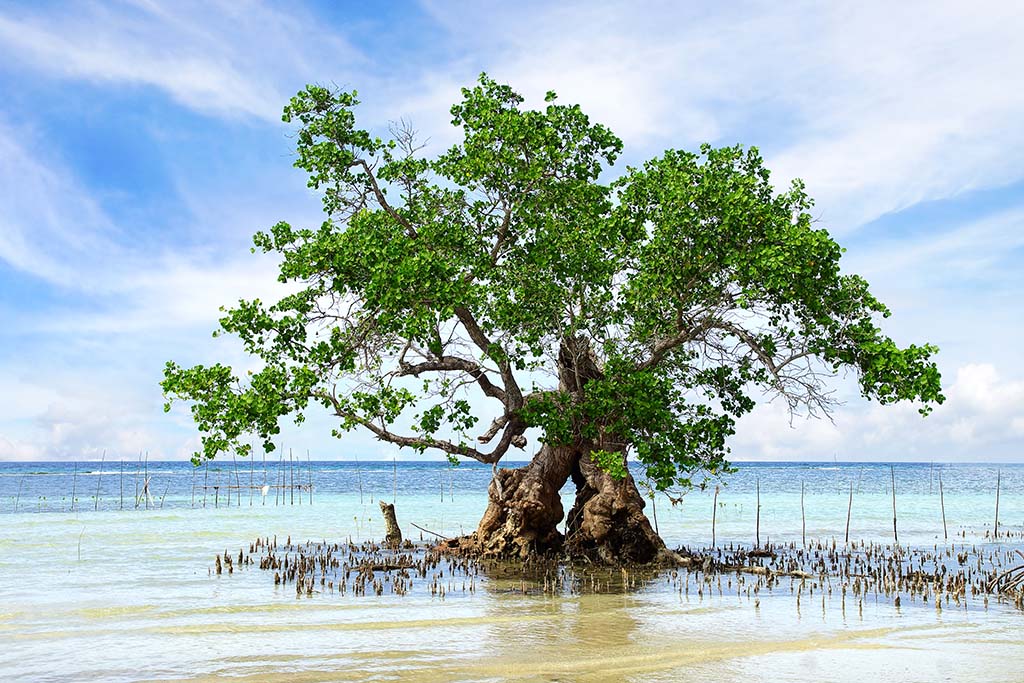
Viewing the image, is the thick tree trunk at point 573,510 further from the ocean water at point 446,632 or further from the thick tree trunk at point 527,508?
the ocean water at point 446,632

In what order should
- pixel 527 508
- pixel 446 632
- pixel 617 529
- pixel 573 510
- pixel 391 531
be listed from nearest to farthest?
pixel 446 632, pixel 617 529, pixel 527 508, pixel 573 510, pixel 391 531

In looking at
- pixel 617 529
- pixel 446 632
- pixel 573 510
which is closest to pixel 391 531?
pixel 573 510

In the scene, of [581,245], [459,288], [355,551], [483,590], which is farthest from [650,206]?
[355,551]

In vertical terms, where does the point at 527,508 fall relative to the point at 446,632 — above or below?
above

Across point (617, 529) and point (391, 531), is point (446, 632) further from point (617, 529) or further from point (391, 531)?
point (391, 531)

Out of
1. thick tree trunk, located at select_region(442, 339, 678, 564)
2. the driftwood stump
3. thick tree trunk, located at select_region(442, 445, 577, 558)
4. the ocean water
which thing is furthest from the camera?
the driftwood stump

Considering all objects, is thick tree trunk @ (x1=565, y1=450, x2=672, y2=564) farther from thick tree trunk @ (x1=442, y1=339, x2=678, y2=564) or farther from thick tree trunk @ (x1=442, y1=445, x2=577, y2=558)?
thick tree trunk @ (x1=442, y1=445, x2=577, y2=558)

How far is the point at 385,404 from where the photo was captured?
2020 cm

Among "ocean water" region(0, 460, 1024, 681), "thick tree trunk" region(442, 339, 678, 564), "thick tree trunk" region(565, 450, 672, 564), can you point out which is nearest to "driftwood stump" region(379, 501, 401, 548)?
"thick tree trunk" region(442, 339, 678, 564)

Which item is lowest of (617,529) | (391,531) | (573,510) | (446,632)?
(446,632)

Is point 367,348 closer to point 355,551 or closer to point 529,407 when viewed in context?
point 529,407

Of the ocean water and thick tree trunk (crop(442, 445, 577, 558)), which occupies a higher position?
thick tree trunk (crop(442, 445, 577, 558))

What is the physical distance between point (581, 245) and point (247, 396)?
7527mm

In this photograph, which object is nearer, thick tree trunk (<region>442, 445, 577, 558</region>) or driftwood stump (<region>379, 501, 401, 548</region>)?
thick tree trunk (<region>442, 445, 577, 558</region>)
